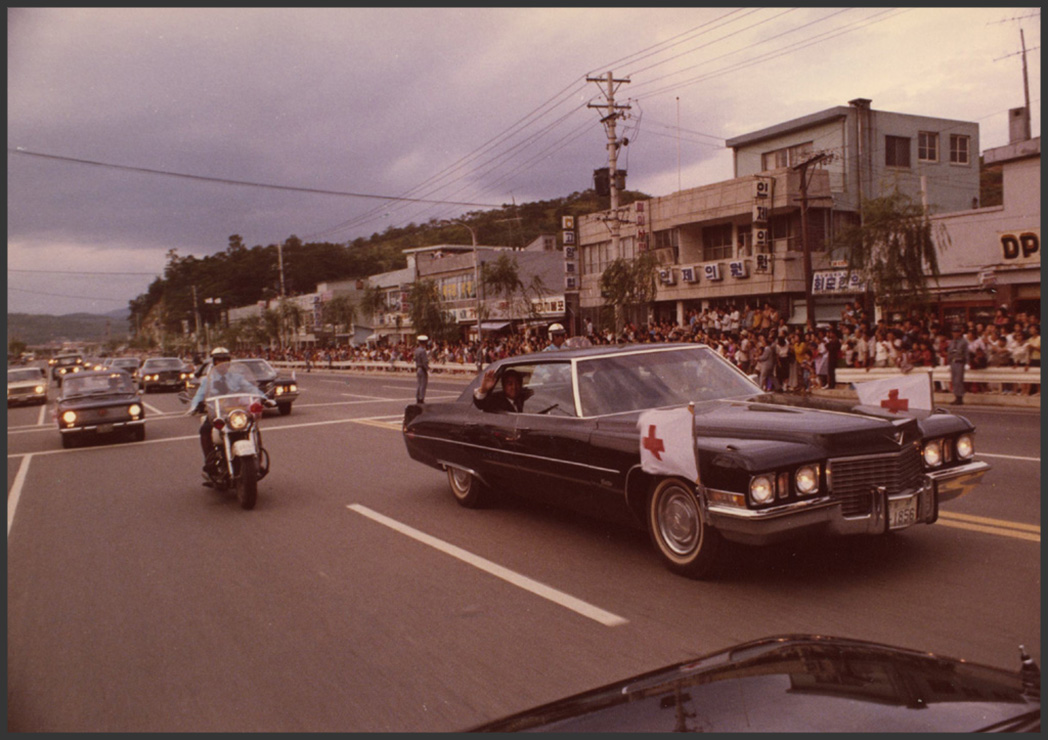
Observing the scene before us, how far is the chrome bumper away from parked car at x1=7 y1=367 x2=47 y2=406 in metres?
36.4

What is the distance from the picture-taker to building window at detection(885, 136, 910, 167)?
118 ft

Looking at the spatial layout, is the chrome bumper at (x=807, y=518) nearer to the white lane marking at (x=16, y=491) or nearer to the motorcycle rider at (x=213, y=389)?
the motorcycle rider at (x=213, y=389)

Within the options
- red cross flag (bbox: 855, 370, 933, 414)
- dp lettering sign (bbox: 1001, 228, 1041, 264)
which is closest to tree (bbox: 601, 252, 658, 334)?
dp lettering sign (bbox: 1001, 228, 1041, 264)

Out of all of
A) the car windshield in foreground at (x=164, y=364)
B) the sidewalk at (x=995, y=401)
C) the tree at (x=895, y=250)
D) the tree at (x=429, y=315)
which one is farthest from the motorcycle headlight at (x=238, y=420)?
the tree at (x=429, y=315)

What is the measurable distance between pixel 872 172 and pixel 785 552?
34.0m

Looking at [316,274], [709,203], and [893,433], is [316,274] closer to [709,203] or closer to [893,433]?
[709,203]

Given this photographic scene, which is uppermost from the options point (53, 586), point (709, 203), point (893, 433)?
point (709, 203)

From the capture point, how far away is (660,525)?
561cm

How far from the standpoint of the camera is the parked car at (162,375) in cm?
3544

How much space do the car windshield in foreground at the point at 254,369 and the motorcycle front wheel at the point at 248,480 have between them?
1133 centimetres

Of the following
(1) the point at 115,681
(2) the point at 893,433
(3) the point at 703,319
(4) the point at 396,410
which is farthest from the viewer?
(3) the point at 703,319

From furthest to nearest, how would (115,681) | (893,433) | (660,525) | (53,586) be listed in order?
(53,586) < (660,525) < (893,433) < (115,681)

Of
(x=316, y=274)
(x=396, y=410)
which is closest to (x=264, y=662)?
(x=396, y=410)

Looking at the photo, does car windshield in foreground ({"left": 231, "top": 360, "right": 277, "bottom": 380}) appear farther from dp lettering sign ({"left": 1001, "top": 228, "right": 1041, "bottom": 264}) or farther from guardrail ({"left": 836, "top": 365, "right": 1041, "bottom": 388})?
dp lettering sign ({"left": 1001, "top": 228, "right": 1041, "bottom": 264})
